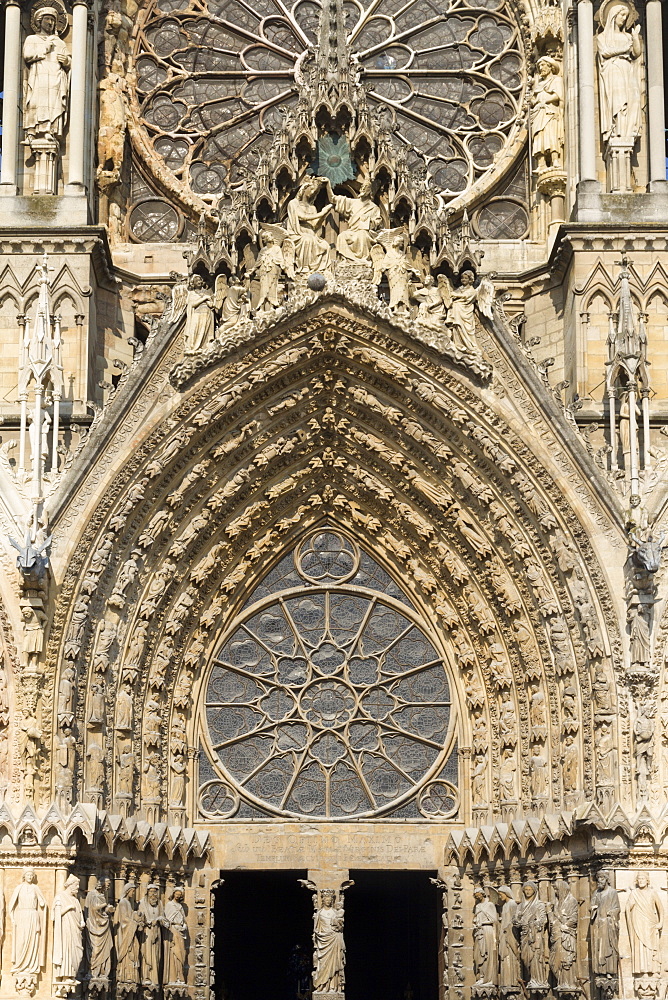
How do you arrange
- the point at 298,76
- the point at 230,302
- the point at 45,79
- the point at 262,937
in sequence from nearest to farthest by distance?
the point at 230,302 < the point at 45,79 < the point at 298,76 < the point at 262,937

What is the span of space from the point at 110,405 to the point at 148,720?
315 cm

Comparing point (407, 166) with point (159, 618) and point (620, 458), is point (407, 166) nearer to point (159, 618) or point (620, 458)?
point (620, 458)

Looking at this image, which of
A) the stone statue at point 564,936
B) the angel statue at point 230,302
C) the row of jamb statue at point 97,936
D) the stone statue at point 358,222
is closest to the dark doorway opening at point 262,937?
the row of jamb statue at point 97,936

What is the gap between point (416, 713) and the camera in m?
20.7

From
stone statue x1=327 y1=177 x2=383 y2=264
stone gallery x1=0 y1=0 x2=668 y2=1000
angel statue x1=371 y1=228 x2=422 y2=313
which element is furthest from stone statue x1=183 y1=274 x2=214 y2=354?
angel statue x1=371 y1=228 x2=422 y2=313

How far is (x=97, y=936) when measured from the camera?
18656 millimetres

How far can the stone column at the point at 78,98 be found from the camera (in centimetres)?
2081

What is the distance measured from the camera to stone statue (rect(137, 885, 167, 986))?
19.2 metres

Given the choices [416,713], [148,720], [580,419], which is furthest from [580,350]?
[148,720]

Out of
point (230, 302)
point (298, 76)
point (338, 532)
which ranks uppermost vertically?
point (298, 76)

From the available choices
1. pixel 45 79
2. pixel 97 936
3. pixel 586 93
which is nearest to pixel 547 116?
pixel 586 93

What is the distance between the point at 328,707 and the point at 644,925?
160 inches

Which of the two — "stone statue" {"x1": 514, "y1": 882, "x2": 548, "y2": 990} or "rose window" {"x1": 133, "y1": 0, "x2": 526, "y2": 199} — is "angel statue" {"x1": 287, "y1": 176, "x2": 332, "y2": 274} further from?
"stone statue" {"x1": 514, "y1": 882, "x2": 548, "y2": 990}

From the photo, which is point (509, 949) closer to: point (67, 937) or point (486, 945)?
point (486, 945)
